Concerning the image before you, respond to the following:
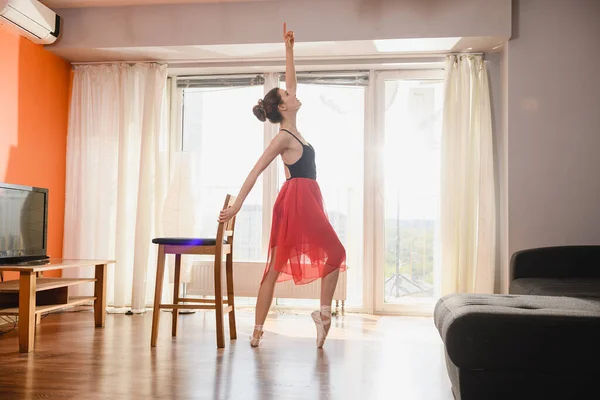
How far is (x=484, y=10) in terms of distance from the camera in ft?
13.9

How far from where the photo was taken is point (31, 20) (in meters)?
4.23

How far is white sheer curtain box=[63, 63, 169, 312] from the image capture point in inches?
193

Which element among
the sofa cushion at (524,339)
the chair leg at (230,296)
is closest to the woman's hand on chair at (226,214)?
the chair leg at (230,296)

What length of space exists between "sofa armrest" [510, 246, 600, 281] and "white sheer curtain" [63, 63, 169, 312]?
9.55 feet

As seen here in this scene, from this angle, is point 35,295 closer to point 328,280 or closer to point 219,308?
point 219,308

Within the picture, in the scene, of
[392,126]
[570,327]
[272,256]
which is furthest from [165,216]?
[570,327]

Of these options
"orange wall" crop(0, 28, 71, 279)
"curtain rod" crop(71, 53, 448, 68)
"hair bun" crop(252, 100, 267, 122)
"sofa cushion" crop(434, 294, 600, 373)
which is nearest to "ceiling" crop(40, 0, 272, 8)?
"orange wall" crop(0, 28, 71, 279)

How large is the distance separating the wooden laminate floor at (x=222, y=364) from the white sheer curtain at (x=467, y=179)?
71 cm

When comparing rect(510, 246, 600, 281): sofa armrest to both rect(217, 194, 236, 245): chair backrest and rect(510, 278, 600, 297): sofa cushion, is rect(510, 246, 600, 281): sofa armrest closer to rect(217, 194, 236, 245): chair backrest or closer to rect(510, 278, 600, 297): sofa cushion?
rect(510, 278, 600, 297): sofa cushion

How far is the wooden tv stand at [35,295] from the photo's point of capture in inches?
124

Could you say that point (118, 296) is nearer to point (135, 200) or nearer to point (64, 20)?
point (135, 200)

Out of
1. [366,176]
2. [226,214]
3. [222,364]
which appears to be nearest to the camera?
[222,364]

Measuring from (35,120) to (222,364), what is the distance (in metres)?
2.87

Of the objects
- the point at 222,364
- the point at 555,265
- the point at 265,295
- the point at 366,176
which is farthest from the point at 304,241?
the point at 366,176
